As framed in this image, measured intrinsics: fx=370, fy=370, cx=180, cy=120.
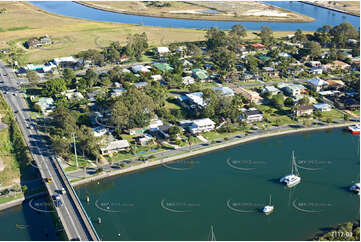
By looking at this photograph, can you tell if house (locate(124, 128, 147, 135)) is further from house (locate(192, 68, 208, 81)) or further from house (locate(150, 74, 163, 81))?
house (locate(192, 68, 208, 81))

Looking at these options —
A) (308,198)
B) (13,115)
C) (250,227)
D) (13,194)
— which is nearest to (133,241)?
(250,227)

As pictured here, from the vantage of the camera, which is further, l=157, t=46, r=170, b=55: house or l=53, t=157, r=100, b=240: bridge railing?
l=157, t=46, r=170, b=55: house

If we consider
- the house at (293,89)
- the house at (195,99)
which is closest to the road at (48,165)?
the house at (195,99)

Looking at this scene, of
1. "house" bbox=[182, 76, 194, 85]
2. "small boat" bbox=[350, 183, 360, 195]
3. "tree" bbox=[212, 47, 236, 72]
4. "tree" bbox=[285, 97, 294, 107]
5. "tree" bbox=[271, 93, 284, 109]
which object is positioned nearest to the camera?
"small boat" bbox=[350, 183, 360, 195]

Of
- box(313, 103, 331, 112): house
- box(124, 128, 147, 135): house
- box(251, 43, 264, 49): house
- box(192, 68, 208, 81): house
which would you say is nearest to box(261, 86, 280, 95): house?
box(313, 103, 331, 112): house

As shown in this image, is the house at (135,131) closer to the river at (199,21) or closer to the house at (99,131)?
the house at (99,131)

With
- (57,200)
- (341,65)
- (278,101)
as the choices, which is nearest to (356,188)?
(278,101)
